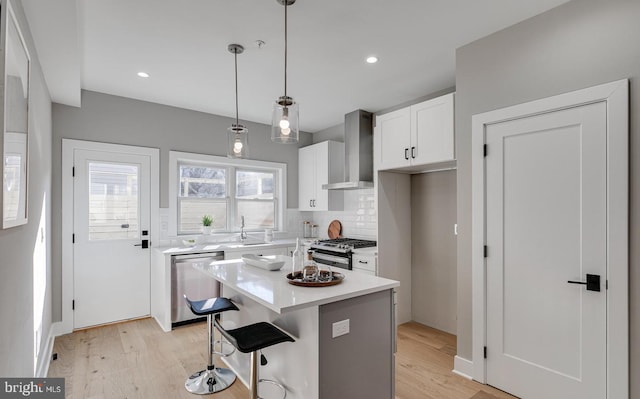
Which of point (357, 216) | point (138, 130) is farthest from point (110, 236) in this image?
point (357, 216)

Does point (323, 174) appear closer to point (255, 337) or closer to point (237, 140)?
point (237, 140)

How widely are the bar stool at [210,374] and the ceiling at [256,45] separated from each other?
2.08 metres

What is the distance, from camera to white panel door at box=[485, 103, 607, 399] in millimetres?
2078

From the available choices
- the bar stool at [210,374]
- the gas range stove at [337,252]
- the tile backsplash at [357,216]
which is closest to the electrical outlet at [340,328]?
the bar stool at [210,374]

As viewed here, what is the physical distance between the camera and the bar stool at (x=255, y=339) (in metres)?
1.80

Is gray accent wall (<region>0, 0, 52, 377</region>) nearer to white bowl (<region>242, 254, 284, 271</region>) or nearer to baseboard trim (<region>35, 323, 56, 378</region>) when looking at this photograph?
baseboard trim (<region>35, 323, 56, 378</region>)

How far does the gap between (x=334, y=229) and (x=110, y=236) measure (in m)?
3.02

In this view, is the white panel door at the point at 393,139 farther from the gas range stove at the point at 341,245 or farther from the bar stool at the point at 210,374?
the bar stool at the point at 210,374

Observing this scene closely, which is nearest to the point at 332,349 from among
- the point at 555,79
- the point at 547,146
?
the point at 547,146

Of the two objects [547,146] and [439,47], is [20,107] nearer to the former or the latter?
[439,47]

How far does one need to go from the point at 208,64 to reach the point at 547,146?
9.64ft

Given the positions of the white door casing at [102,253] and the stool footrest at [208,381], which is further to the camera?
the white door casing at [102,253]

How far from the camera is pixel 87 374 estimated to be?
2.76 m

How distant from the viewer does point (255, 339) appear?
1868 millimetres
